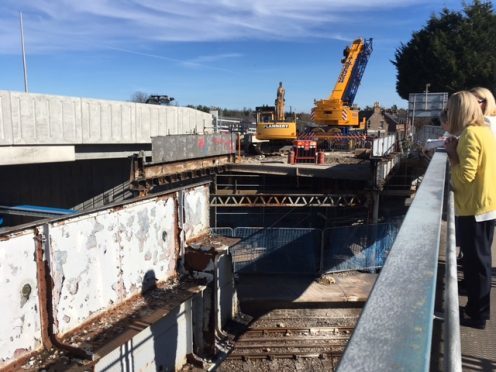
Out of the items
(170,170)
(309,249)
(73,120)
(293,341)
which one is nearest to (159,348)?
(293,341)

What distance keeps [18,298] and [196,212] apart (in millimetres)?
3254

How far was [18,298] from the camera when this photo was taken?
3803mm

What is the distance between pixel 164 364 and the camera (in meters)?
5.44

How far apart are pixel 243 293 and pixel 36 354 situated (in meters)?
8.10

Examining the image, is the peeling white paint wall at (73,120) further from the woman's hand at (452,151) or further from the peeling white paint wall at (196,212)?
the woman's hand at (452,151)

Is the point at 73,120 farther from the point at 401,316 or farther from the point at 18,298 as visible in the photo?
the point at 401,316

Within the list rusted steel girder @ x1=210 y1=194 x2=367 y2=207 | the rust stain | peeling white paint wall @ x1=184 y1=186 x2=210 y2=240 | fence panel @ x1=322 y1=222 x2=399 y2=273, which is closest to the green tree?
rusted steel girder @ x1=210 y1=194 x2=367 y2=207

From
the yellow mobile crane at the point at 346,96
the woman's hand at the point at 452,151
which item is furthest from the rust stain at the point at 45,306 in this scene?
the yellow mobile crane at the point at 346,96

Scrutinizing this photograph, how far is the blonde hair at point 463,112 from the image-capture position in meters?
2.95

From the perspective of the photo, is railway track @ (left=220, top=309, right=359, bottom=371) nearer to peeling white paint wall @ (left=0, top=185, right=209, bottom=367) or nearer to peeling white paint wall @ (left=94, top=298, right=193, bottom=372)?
peeling white paint wall @ (left=94, top=298, right=193, bottom=372)

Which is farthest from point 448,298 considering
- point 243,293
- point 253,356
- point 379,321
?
point 243,293

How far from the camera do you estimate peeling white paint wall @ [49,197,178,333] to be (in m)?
4.25

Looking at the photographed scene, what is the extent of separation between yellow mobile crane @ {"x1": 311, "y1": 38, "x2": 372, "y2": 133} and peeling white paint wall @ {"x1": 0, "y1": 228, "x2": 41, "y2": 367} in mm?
23972

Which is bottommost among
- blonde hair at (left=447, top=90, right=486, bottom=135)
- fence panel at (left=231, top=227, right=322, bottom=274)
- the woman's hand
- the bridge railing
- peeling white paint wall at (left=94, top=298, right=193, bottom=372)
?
fence panel at (left=231, top=227, right=322, bottom=274)
